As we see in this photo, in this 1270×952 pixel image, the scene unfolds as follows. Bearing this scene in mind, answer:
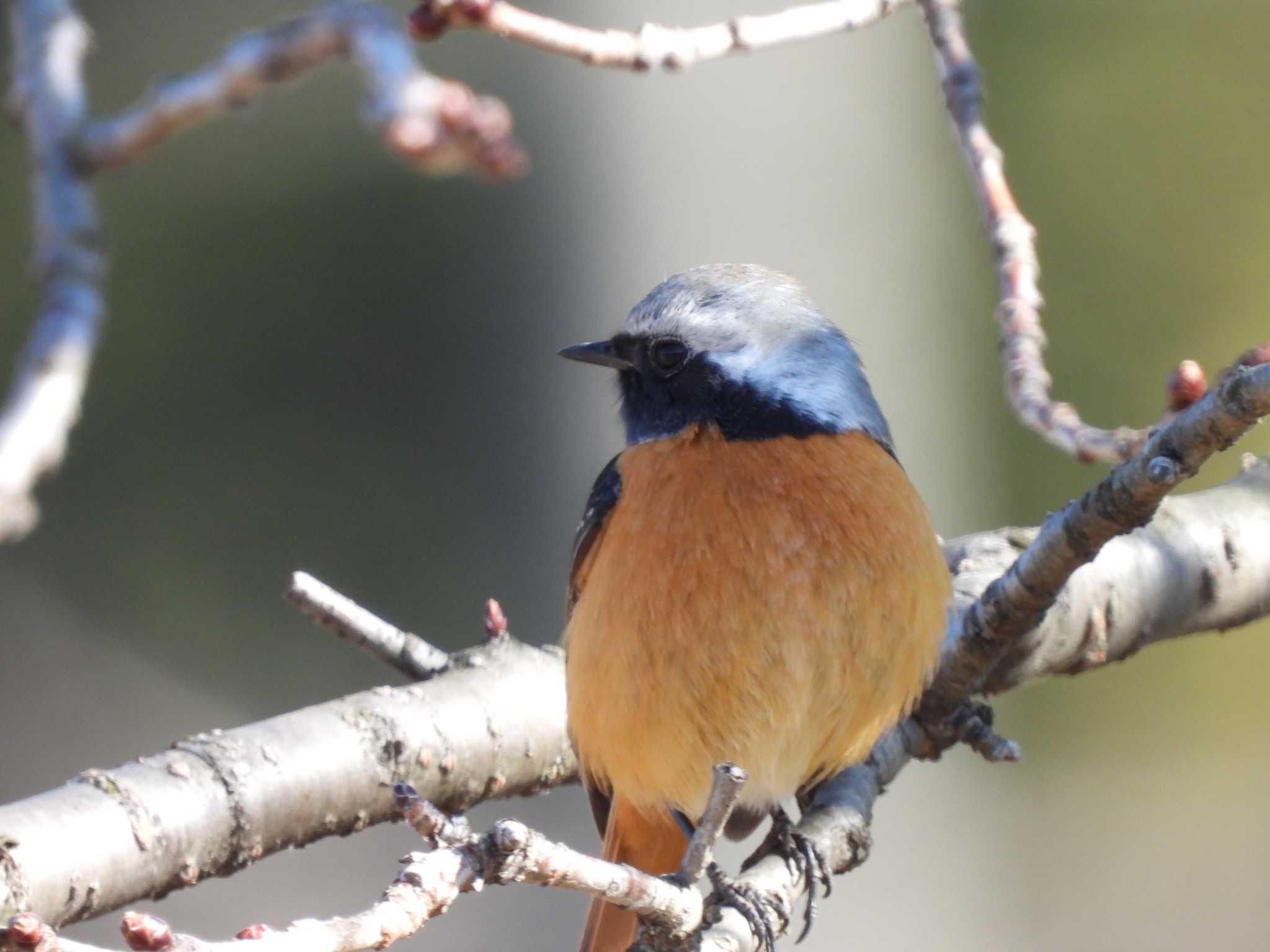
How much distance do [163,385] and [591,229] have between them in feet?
7.94

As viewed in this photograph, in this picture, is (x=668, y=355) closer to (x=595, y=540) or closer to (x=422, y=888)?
(x=595, y=540)

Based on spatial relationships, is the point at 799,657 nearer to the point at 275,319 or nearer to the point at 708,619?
the point at 708,619

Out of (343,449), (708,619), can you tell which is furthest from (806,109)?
(708,619)

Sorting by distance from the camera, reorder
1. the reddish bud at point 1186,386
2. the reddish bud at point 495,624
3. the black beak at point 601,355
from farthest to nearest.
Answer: the black beak at point 601,355
the reddish bud at point 495,624
the reddish bud at point 1186,386

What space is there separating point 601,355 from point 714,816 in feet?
5.78

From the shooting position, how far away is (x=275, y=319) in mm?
8242

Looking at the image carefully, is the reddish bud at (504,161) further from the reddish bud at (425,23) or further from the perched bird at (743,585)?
the perched bird at (743,585)

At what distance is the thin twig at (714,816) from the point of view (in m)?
2.05

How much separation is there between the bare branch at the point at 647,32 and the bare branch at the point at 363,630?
1.15 metres

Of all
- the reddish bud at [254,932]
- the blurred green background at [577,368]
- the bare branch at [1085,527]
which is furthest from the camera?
the blurred green background at [577,368]

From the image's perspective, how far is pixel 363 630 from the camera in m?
3.19

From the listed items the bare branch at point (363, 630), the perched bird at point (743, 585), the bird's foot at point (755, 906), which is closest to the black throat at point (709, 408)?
the perched bird at point (743, 585)

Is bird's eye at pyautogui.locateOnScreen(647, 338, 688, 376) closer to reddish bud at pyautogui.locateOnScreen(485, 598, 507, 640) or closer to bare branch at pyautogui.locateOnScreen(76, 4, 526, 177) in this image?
reddish bud at pyautogui.locateOnScreen(485, 598, 507, 640)

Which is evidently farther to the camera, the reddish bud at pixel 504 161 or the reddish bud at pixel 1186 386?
the reddish bud at pixel 1186 386
